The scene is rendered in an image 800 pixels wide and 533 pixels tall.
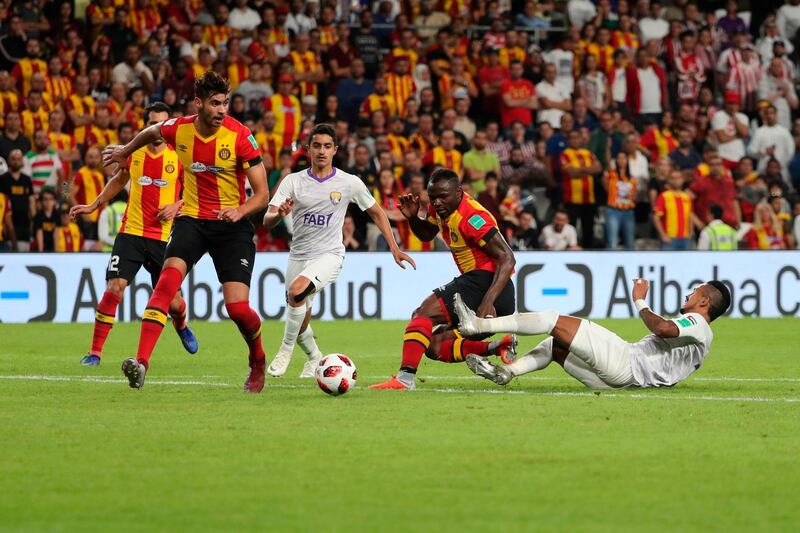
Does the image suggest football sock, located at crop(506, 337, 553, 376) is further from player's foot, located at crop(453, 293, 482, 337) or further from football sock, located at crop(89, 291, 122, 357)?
football sock, located at crop(89, 291, 122, 357)

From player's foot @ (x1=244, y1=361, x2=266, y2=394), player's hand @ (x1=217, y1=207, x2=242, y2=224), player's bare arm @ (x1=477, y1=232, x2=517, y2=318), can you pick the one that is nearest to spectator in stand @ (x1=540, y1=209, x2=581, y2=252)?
player's bare arm @ (x1=477, y1=232, x2=517, y2=318)

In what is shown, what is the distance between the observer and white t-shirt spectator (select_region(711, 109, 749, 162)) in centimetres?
2477

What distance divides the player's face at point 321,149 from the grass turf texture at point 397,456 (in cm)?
184

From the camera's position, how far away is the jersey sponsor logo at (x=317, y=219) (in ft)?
38.9

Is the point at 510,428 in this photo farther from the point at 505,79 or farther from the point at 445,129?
the point at 505,79

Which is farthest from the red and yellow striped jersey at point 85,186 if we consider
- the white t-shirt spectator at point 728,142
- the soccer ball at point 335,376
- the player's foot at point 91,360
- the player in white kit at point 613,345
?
the white t-shirt spectator at point 728,142

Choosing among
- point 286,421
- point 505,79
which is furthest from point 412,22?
point 286,421

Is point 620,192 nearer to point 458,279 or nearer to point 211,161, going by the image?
point 458,279

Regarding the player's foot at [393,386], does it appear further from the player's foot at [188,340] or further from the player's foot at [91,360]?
the player's foot at [188,340]

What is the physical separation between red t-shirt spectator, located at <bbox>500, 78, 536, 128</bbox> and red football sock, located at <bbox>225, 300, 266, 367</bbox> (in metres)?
14.2


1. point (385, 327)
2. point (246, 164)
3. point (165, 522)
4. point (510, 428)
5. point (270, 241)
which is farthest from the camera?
point (270, 241)

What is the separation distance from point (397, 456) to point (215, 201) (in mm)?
3417

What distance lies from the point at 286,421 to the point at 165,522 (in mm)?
2968

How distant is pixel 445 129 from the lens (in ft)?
73.9
